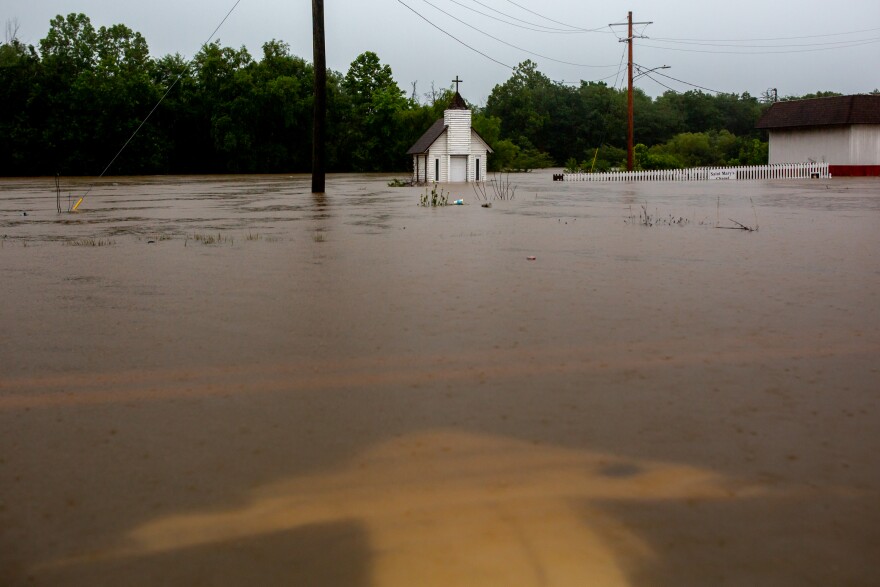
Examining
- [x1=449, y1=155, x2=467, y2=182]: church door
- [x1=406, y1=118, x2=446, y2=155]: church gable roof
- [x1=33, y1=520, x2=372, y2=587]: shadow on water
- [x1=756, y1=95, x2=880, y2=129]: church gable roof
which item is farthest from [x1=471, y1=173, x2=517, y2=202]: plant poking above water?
[x1=33, y1=520, x2=372, y2=587]: shadow on water

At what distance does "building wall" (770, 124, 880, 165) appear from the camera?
51.1m

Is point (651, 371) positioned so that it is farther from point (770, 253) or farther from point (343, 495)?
point (770, 253)

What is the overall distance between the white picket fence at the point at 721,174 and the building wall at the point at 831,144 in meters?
1.29

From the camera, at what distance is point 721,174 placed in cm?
5072

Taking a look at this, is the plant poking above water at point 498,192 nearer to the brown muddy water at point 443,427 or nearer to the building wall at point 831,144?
the brown muddy water at point 443,427

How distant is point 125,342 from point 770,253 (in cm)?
805

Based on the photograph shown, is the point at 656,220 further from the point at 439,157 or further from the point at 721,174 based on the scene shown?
the point at 721,174

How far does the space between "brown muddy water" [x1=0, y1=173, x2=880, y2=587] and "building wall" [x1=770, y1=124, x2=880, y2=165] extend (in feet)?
148

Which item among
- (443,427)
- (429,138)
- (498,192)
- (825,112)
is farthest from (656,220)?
(825,112)

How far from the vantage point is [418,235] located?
49.4ft

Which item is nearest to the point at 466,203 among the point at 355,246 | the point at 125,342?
the point at 355,246

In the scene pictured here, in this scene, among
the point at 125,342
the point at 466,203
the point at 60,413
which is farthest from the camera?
the point at 466,203

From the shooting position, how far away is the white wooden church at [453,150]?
50.9 meters

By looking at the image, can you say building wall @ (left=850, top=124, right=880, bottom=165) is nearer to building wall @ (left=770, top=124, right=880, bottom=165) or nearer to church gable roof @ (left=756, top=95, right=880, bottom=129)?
building wall @ (left=770, top=124, right=880, bottom=165)
